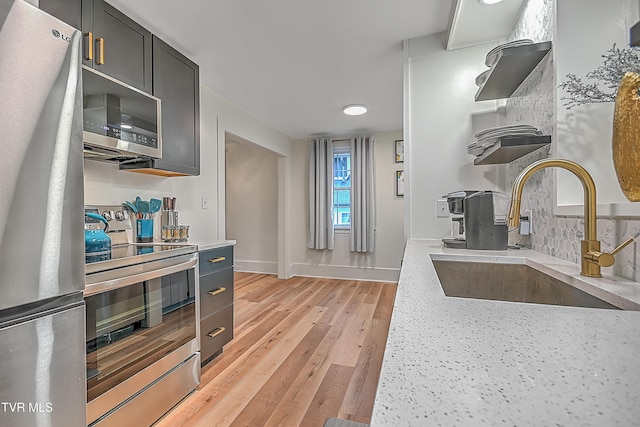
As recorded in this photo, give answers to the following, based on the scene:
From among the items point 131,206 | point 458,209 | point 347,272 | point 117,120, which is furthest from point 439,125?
point 347,272

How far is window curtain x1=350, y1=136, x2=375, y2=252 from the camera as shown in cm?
446

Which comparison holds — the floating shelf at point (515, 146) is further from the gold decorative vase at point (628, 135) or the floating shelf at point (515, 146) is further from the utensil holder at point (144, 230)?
the utensil holder at point (144, 230)

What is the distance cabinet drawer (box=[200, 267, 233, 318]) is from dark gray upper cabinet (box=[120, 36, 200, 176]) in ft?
2.58

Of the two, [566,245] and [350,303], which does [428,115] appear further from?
[350,303]

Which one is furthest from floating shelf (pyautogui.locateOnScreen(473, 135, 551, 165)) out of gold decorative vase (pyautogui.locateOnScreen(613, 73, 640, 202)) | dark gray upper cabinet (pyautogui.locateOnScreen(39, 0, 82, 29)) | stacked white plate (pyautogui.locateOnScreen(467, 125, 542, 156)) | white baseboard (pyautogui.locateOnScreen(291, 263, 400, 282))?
white baseboard (pyautogui.locateOnScreen(291, 263, 400, 282))

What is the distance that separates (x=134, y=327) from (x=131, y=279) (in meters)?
0.29

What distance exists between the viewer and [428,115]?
1952mm

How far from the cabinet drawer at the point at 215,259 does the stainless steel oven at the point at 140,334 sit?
0.42ft

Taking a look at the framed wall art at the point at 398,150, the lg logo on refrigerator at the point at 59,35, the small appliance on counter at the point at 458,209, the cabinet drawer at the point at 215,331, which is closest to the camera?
the lg logo on refrigerator at the point at 59,35

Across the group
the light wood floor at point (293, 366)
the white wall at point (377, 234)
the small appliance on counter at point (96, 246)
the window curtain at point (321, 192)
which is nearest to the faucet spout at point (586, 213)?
the light wood floor at point (293, 366)

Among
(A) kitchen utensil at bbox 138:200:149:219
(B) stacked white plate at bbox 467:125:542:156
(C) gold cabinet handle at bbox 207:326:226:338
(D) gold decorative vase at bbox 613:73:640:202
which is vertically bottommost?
(C) gold cabinet handle at bbox 207:326:226:338

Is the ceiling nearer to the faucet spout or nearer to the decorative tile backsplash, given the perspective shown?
the decorative tile backsplash

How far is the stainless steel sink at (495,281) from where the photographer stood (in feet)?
3.60

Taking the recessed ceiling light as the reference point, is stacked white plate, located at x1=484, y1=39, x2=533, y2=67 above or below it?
below
